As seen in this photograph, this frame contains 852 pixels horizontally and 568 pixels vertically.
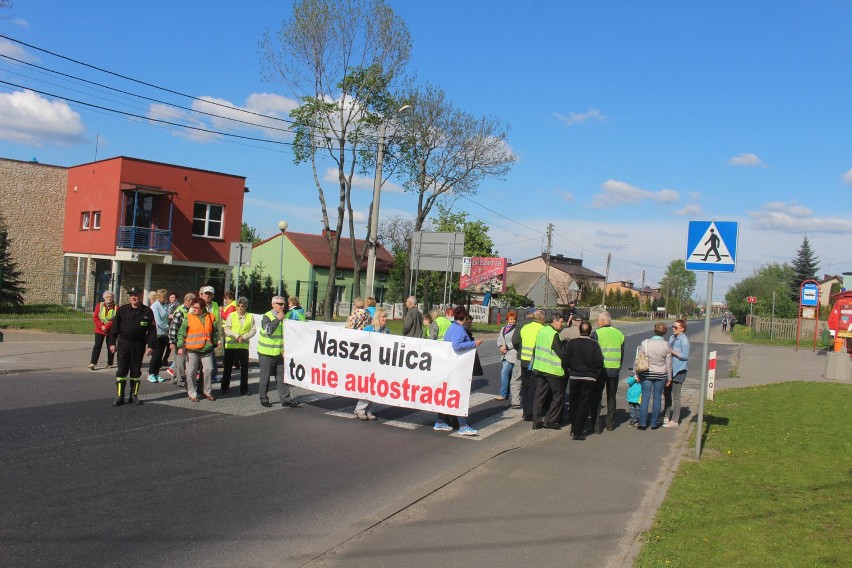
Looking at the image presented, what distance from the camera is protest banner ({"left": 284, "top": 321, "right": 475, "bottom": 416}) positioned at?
10.9 meters

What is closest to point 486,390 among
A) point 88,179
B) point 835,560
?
point 835,560

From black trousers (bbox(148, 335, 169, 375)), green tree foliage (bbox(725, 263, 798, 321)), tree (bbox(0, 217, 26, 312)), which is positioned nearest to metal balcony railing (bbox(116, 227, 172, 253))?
tree (bbox(0, 217, 26, 312))

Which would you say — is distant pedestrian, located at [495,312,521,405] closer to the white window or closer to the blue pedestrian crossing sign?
the blue pedestrian crossing sign

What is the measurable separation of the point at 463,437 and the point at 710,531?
15.5 ft

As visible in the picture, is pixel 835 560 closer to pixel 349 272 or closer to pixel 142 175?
pixel 142 175

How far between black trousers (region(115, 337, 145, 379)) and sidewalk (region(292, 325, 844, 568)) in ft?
17.7

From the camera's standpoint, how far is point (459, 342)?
36.1 ft

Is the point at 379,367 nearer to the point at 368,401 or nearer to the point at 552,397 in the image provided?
the point at 368,401

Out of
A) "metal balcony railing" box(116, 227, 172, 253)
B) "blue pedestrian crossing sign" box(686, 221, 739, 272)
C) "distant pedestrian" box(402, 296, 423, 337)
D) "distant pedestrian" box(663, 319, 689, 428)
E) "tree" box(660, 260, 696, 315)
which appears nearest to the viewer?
"blue pedestrian crossing sign" box(686, 221, 739, 272)

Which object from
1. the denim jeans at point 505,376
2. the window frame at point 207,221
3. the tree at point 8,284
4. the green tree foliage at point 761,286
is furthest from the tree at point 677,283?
the denim jeans at point 505,376

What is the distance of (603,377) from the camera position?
1172 centimetres

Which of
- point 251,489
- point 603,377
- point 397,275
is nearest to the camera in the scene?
point 251,489

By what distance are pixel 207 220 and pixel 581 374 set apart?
30.6 m

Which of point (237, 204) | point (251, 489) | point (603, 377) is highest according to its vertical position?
point (237, 204)
